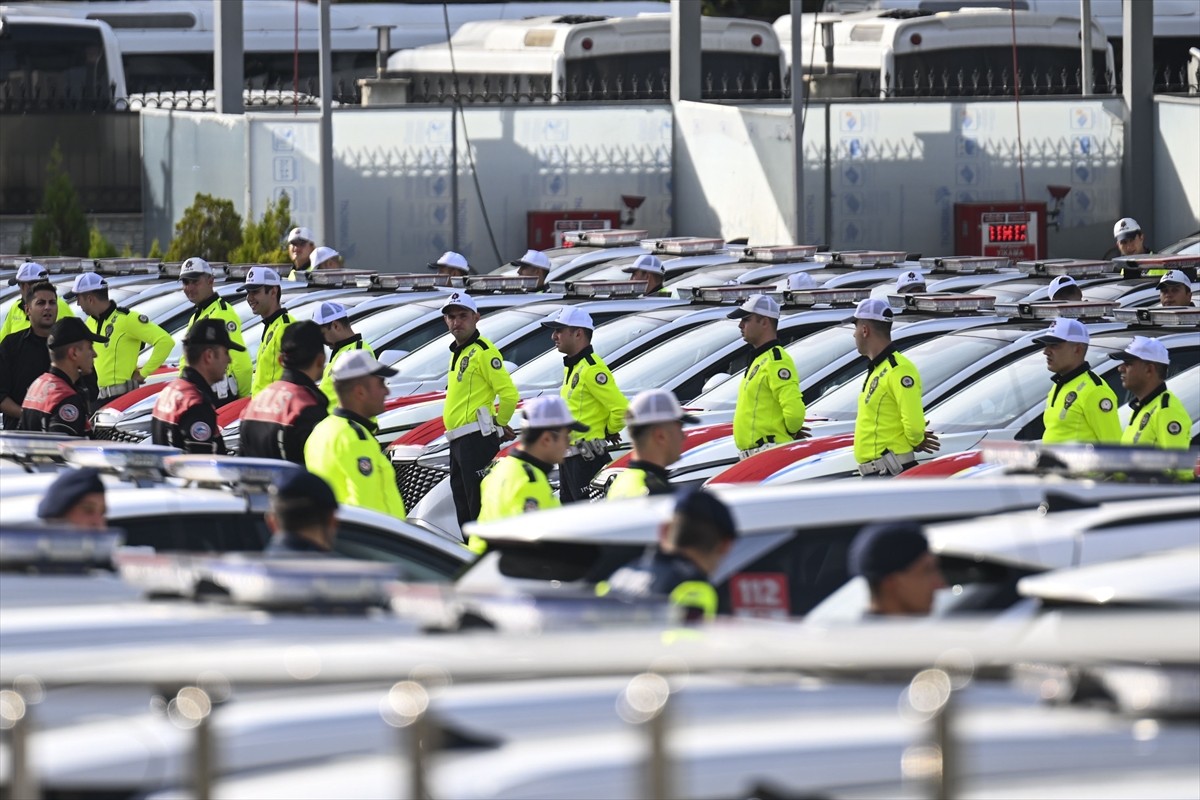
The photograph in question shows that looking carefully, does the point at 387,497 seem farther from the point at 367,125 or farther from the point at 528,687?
the point at 367,125

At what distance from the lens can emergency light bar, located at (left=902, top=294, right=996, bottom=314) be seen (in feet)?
42.3

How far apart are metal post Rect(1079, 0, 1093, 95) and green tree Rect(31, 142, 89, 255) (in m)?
13.8

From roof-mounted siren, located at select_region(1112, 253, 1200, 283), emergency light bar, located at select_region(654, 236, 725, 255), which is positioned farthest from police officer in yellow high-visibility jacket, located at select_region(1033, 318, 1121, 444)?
emergency light bar, located at select_region(654, 236, 725, 255)

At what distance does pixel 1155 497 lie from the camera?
5898mm

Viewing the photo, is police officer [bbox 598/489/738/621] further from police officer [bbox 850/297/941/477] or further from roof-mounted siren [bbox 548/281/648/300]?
roof-mounted siren [bbox 548/281/648/300]

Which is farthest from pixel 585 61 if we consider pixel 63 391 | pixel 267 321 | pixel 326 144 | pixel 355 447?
pixel 355 447

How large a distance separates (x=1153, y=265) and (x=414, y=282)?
6.11 m

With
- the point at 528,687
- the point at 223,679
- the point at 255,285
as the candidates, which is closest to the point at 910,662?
the point at 528,687

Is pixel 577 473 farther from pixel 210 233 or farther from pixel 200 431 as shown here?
pixel 210 233

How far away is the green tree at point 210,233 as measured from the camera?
2625cm

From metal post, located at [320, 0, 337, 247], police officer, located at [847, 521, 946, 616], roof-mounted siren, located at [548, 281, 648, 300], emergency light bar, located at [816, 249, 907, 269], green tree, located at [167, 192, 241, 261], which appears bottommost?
police officer, located at [847, 521, 946, 616]

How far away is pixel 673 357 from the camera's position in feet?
42.2

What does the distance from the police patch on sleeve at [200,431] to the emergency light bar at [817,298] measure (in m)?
4.93

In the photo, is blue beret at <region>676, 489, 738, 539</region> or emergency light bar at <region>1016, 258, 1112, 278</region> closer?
blue beret at <region>676, 489, 738, 539</region>
